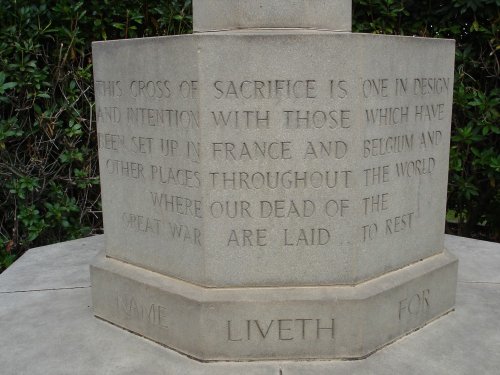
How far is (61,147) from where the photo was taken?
5660 millimetres

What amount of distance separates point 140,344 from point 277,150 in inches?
55.5

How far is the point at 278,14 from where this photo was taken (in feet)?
10.3

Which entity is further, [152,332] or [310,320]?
[152,332]

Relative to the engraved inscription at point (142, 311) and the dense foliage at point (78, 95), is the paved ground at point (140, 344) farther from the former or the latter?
the dense foliage at point (78, 95)

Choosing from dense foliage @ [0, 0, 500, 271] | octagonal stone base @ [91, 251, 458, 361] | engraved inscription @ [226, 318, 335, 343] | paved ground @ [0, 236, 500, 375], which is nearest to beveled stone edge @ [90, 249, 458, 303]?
octagonal stone base @ [91, 251, 458, 361]

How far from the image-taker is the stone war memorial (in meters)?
2.91

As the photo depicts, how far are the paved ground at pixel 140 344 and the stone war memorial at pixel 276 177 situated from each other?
4.3 inches

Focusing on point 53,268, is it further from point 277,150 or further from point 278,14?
point 278,14

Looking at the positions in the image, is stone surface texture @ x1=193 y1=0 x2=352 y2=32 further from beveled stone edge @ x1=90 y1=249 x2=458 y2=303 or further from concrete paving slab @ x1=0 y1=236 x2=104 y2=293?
concrete paving slab @ x1=0 y1=236 x2=104 y2=293

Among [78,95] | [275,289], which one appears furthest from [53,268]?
[275,289]

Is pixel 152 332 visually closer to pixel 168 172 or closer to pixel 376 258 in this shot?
pixel 168 172

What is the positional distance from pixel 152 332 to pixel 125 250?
1.90ft

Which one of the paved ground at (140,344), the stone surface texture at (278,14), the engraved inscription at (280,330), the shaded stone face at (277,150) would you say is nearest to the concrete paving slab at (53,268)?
the paved ground at (140,344)

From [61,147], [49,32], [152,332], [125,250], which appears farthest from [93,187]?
[152,332]
